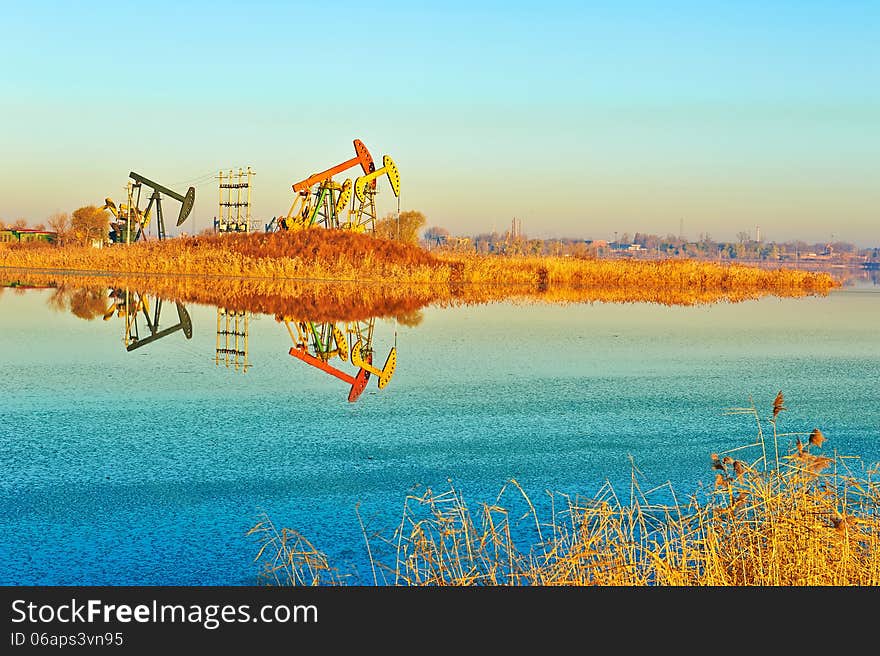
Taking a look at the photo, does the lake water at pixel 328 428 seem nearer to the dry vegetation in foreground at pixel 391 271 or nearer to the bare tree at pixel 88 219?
the dry vegetation in foreground at pixel 391 271

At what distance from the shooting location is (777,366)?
1553cm

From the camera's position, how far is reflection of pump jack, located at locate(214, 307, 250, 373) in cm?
1483

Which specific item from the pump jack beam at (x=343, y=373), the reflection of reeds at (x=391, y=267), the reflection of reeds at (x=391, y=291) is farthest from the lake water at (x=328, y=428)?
the reflection of reeds at (x=391, y=267)

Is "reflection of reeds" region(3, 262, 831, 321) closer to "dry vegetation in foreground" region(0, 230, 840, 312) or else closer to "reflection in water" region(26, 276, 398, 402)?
"dry vegetation in foreground" region(0, 230, 840, 312)

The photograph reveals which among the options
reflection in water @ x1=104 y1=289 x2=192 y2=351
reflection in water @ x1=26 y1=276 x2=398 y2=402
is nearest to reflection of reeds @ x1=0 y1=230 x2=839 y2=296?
reflection in water @ x1=104 y1=289 x2=192 y2=351

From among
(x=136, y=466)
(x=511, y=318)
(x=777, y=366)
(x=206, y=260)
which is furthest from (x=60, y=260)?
(x=136, y=466)

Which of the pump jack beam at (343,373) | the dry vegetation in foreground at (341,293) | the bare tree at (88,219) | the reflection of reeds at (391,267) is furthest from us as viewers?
the bare tree at (88,219)

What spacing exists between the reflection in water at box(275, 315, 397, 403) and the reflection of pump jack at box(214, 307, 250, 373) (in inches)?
31.0

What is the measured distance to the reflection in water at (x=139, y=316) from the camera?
58.1 ft

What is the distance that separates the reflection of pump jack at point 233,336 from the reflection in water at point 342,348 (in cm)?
79

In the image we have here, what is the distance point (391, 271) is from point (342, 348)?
73.8 ft

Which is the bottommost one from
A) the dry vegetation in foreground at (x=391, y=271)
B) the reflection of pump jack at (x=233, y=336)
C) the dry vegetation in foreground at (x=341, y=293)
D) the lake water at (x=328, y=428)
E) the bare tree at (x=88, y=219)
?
the lake water at (x=328, y=428)

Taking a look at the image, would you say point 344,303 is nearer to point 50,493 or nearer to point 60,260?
point 50,493

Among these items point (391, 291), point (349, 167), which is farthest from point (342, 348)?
point (349, 167)
